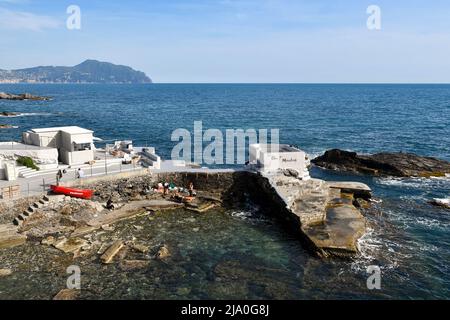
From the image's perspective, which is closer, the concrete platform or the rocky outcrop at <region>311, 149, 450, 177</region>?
the concrete platform

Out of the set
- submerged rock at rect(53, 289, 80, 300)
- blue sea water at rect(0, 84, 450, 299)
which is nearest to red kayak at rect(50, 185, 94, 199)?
submerged rock at rect(53, 289, 80, 300)

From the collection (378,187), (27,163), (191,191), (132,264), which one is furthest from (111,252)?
(378,187)

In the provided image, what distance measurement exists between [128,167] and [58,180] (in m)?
6.53

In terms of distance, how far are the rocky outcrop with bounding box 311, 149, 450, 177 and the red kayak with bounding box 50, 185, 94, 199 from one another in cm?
2783

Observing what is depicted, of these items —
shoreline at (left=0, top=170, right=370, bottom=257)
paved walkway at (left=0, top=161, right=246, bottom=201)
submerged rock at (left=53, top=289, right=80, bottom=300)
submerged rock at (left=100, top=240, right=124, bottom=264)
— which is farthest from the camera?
paved walkway at (left=0, top=161, right=246, bottom=201)

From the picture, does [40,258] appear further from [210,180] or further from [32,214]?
[210,180]

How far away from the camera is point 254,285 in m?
19.6

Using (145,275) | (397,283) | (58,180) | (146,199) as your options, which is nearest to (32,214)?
(58,180)

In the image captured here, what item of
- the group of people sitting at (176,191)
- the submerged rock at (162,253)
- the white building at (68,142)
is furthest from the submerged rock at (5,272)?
the white building at (68,142)

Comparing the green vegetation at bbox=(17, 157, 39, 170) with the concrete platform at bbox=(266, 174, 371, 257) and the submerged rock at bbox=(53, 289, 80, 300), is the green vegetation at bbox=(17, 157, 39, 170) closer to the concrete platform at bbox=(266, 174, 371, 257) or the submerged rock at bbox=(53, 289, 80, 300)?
the submerged rock at bbox=(53, 289, 80, 300)

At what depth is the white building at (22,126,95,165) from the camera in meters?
33.6

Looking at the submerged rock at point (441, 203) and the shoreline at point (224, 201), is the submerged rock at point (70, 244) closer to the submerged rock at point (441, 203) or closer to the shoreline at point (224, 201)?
the shoreline at point (224, 201)

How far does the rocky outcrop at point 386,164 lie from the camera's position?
1660 inches
